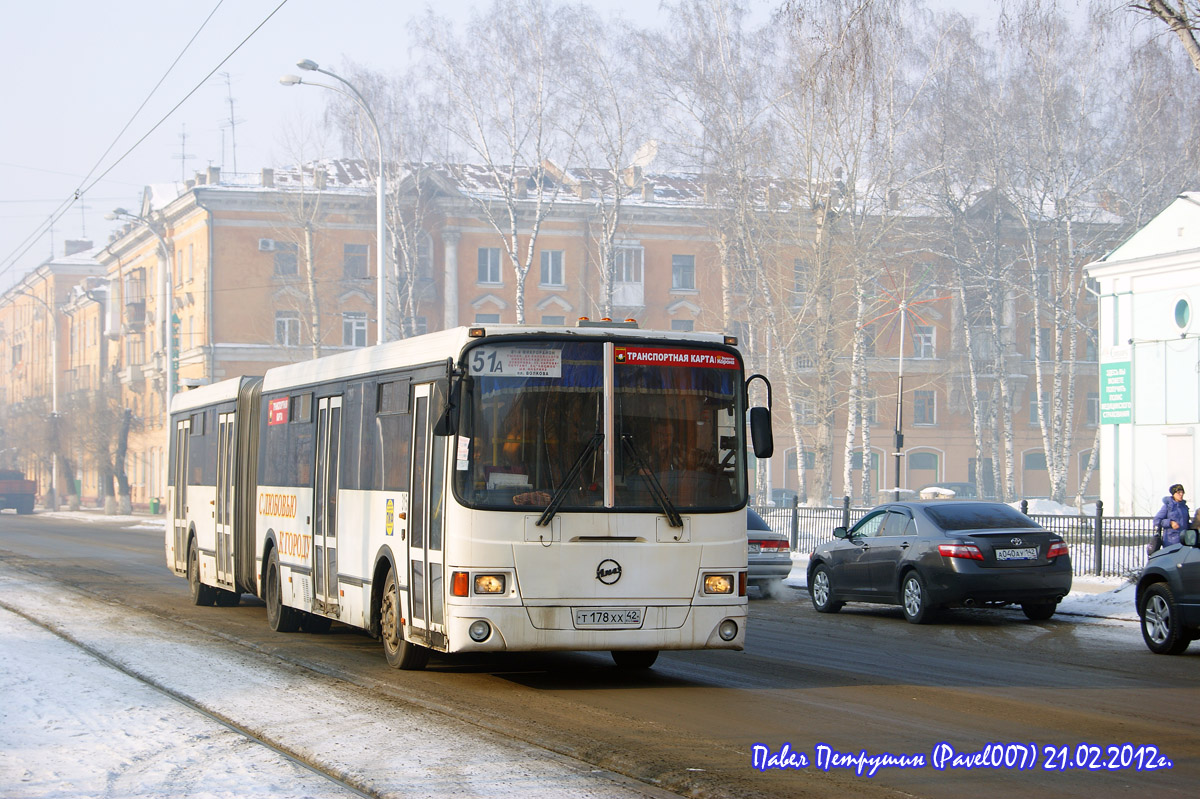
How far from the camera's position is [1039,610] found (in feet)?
59.0

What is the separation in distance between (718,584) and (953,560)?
6.95 meters

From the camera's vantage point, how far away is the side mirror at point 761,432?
10.8 m

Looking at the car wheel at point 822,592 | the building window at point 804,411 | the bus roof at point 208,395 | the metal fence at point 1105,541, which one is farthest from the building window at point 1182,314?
the bus roof at point 208,395

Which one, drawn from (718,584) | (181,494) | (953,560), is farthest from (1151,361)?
(718,584)

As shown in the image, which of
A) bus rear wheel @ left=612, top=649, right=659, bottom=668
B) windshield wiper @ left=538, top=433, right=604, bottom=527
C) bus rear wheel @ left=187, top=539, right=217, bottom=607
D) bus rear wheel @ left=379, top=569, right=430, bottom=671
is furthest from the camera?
bus rear wheel @ left=187, top=539, right=217, bottom=607

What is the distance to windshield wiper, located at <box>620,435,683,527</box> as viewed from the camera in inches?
425

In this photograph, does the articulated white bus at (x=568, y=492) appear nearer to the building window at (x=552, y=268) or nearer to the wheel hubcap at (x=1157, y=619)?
the wheel hubcap at (x=1157, y=619)

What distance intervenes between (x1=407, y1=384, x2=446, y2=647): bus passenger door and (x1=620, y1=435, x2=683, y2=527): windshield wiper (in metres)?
1.40

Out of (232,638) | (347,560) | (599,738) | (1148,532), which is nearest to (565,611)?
(599,738)

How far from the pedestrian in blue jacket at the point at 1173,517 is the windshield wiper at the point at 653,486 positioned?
12.3m

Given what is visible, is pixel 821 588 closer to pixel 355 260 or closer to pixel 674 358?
pixel 674 358

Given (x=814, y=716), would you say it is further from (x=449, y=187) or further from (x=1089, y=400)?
(x=1089, y=400)

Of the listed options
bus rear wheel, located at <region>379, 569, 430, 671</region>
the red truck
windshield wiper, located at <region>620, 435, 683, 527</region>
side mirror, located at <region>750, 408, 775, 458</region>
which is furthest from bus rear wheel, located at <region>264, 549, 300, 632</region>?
the red truck

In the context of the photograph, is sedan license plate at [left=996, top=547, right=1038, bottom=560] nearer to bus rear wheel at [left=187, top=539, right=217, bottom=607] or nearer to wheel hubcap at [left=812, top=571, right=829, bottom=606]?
wheel hubcap at [left=812, top=571, right=829, bottom=606]
